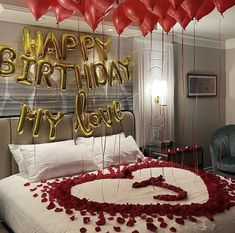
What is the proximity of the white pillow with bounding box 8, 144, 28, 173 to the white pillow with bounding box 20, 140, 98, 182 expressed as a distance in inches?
1.8

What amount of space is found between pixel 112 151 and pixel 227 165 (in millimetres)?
1598

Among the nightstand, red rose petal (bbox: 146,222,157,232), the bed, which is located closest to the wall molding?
the nightstand

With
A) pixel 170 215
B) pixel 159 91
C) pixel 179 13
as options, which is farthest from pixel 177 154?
pixel 179 13

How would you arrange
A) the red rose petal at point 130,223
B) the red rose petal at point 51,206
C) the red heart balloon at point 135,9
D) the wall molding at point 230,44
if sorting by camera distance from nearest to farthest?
the red rose petal at point 130,223 → the red heart balloon at point 135,9 → the red rose petal at point 51,206 → the wall molding at point 230,44

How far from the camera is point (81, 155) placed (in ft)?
9.87

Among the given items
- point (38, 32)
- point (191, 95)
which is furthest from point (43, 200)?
point (191, 95)

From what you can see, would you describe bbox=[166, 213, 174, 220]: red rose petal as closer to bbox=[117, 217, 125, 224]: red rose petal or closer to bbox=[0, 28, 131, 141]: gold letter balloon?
bbox=[117, 217, 125, 224]: red rose petal

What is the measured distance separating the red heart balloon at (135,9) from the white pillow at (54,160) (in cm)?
154

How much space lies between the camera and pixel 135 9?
6.31 feet

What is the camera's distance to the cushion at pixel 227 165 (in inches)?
149

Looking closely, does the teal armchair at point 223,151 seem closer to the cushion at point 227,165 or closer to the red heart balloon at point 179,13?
the cushion at point 227,165

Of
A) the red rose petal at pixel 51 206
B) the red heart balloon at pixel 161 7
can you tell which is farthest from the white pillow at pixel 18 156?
the red heart balloon at pixel 161 7

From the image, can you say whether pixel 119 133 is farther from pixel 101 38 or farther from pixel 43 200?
pixel 43 200

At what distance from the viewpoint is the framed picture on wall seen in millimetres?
4668
